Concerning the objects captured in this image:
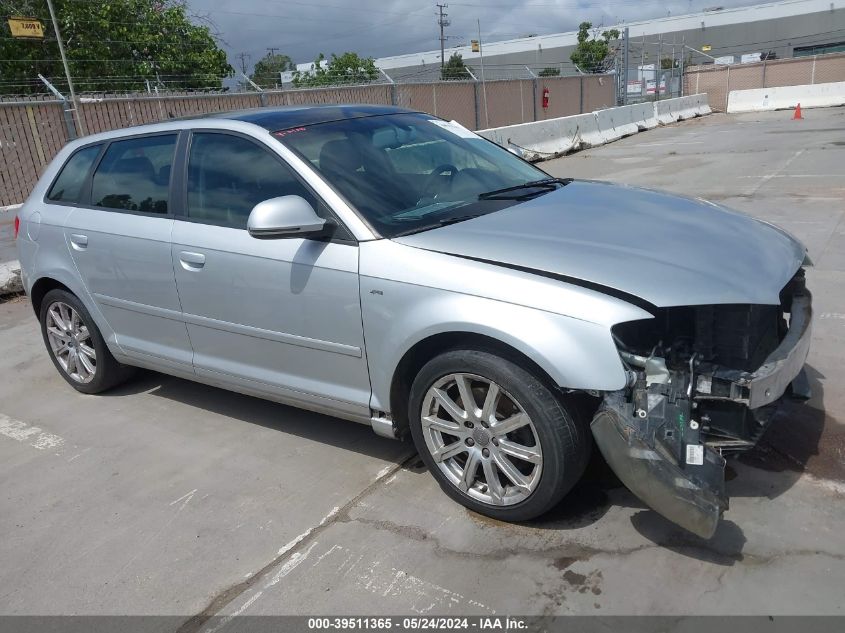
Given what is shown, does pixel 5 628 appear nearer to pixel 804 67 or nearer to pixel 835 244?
pixel 835 244

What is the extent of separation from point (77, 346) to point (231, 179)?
6.55 ft

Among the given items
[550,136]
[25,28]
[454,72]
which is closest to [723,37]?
[454,72]

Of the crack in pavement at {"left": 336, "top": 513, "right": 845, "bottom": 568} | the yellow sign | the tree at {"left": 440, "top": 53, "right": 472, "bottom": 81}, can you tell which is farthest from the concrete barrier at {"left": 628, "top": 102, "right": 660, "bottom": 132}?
the crack in pavement at {"left": 336, "top": 513, "right": 845, "bottom": 568}

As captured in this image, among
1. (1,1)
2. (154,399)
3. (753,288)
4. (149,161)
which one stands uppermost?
(1,1)

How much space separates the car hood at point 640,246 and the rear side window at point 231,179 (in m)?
0.81

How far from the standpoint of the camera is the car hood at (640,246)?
276 centimetres

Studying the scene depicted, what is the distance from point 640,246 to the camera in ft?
9.91

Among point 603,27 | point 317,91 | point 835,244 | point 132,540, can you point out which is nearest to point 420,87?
point 317,91

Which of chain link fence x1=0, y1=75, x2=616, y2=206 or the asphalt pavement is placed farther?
chain link fence x1=0, y1=75, x2=616, y2=206

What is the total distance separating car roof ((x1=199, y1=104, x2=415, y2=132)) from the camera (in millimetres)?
3852

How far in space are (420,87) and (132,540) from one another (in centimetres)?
1789

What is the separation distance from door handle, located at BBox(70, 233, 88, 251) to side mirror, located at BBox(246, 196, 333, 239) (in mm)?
1810

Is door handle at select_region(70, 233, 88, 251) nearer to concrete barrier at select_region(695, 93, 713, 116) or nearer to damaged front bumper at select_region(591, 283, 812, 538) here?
damaged front bumper at select_region(591, 283, 812, 538)

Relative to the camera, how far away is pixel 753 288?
283 cm
